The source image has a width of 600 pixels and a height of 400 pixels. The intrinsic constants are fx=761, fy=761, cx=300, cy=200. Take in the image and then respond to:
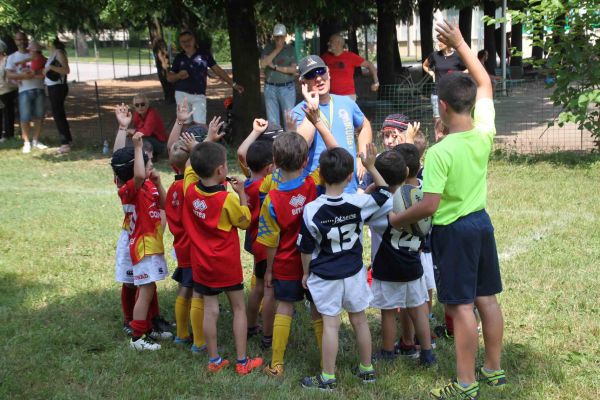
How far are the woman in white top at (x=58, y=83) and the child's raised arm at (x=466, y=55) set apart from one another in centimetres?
1053

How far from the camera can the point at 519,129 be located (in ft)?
48.1

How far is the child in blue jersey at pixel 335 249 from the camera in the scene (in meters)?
4.22

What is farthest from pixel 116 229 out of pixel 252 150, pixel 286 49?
pixel 286 49

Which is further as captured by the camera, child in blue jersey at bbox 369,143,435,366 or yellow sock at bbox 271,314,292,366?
yellow sock at bbox 271,314,292,366

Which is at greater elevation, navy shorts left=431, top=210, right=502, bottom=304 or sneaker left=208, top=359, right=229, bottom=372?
navy shorts left=431, top=210, right=502, bottom=304

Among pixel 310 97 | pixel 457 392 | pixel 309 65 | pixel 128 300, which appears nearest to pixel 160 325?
pixel 128 300

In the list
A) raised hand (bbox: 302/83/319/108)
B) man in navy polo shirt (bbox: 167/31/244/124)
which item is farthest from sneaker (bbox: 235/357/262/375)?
man in navy polo shirt (bbox: 167/31/244/124)

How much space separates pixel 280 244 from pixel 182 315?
1.04 m

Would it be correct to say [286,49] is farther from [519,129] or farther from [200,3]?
[519,129]

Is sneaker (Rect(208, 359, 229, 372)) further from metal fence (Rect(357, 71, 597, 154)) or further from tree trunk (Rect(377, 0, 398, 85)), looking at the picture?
tree trunk (Rect(377, 0, 398, 85))

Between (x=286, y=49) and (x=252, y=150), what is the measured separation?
8.21 meters

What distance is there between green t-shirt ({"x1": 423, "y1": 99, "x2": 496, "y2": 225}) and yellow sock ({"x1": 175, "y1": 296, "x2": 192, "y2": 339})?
6.31 feet

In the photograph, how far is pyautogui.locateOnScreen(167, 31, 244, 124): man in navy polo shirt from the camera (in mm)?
12016

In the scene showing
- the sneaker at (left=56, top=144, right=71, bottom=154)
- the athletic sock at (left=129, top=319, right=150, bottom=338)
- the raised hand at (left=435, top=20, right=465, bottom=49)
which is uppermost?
the raised hand at (left=435, top=20, right=465, bottom=49)
